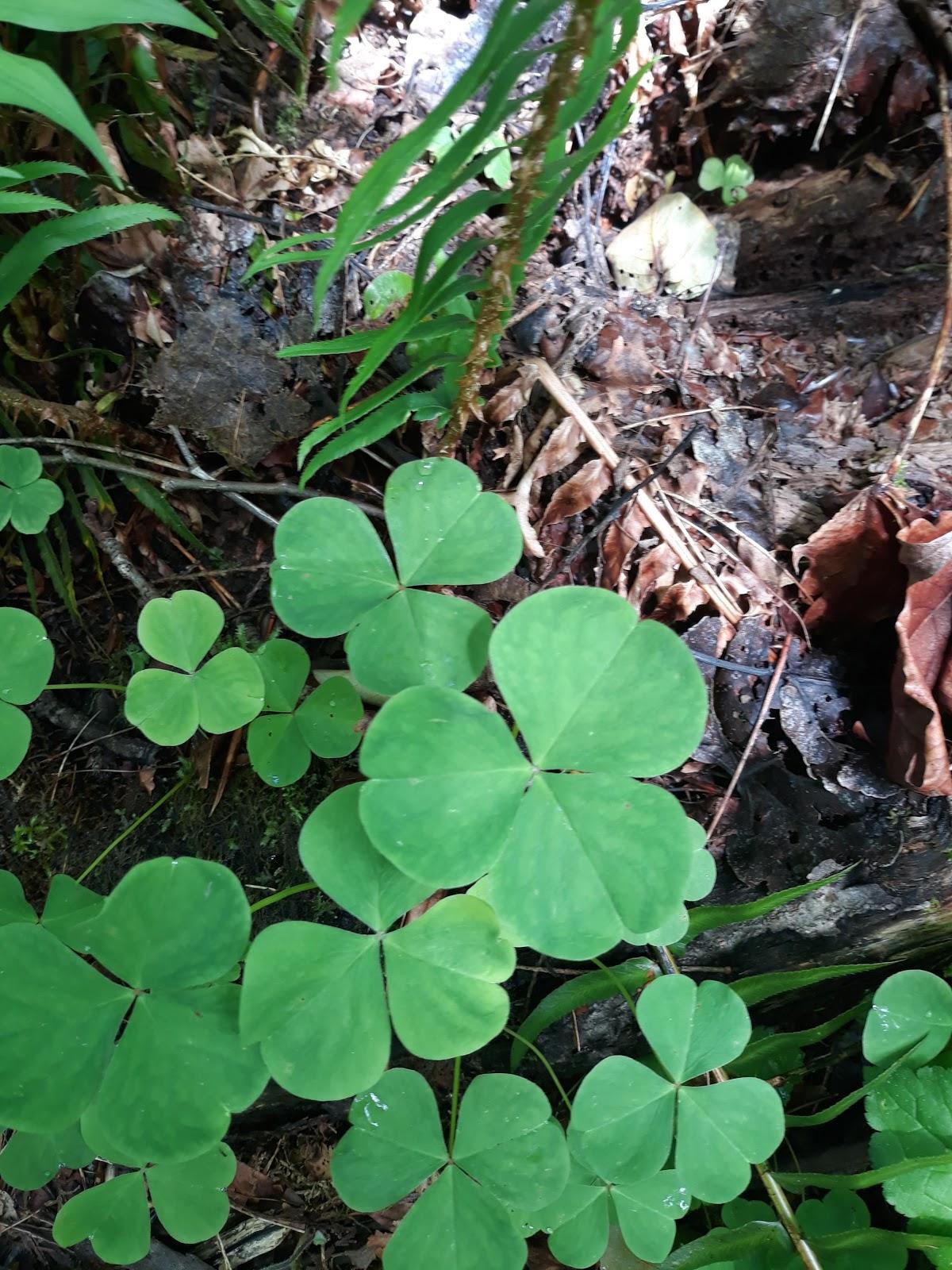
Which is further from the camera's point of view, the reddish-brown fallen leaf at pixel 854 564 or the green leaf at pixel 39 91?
the reddish-brown fallen leaf at pixel 854 564

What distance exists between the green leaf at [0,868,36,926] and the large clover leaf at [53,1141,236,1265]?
50 cm

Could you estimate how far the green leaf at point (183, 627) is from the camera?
1.29 metres

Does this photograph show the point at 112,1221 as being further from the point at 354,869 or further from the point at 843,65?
the point at 843,65

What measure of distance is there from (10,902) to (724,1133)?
49.8 inches

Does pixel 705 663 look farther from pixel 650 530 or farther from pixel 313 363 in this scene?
pixel 313 363

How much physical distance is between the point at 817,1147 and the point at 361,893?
150cm

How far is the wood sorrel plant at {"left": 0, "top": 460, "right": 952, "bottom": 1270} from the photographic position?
1.03 metres

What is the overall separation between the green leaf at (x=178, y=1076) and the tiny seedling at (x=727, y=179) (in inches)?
84.6

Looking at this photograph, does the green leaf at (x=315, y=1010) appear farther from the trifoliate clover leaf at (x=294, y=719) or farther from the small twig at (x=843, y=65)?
the small twig at (x=843, y=65)

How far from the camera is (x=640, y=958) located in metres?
1.43

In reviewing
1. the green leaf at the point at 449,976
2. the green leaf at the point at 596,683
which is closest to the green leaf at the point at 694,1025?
the green leaf at the point at 449,976

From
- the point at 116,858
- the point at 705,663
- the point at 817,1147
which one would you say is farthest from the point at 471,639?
the point at 817,1147

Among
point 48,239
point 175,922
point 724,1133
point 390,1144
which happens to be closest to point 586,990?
point 724,1133

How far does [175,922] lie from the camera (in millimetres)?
1050
